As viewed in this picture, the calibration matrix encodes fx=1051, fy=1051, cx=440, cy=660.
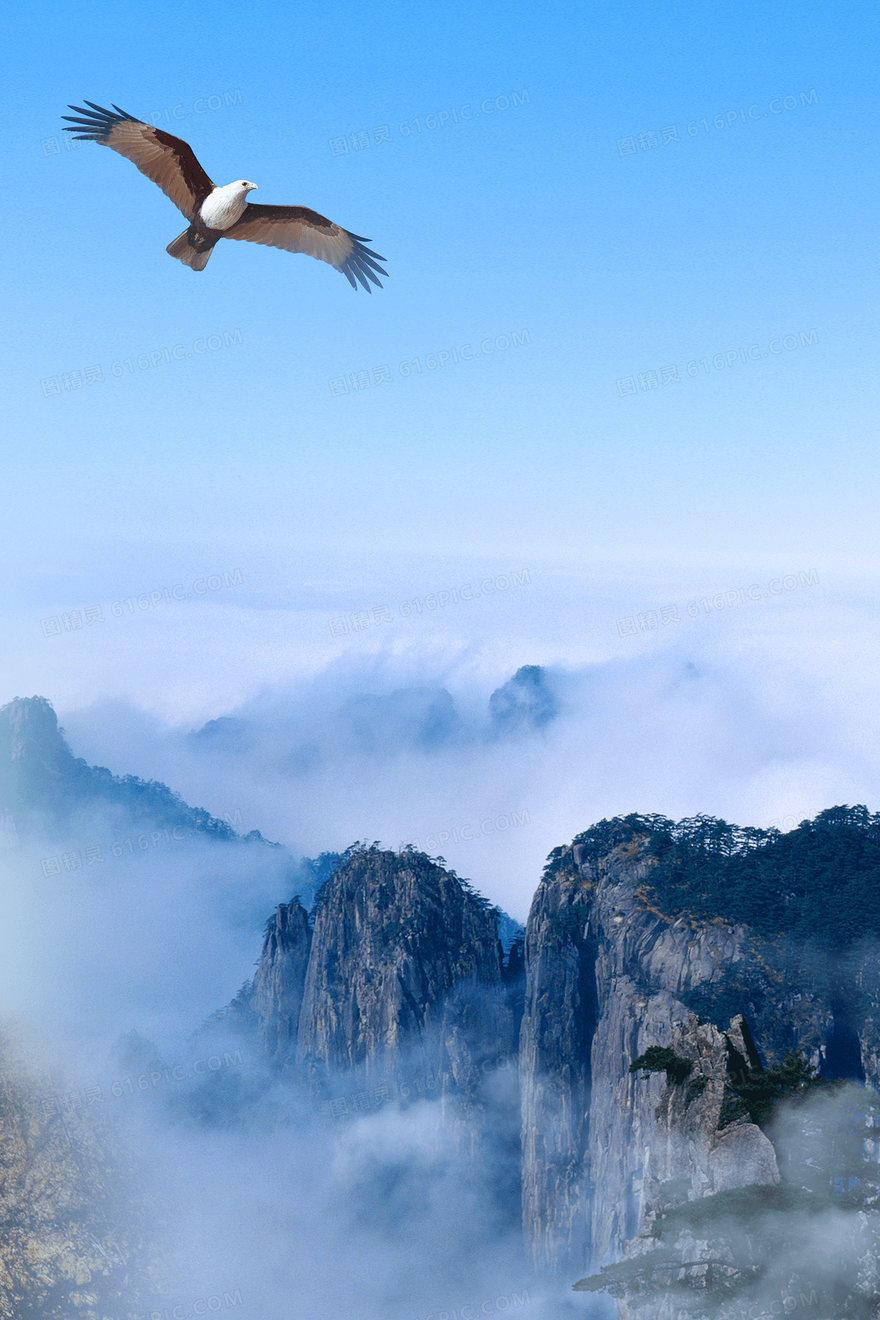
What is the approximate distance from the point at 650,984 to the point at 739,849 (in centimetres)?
1500

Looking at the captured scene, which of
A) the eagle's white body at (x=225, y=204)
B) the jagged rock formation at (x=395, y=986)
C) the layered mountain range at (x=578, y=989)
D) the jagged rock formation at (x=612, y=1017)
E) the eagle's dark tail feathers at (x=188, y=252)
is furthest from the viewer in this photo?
the jagged rock formation at (x=395, y=986)

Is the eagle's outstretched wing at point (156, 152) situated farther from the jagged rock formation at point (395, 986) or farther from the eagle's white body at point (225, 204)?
the jagged rock formation at point (395, 986)

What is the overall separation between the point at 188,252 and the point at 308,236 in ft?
9.77

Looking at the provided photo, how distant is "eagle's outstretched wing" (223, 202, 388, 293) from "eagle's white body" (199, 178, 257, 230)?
0.55 metres

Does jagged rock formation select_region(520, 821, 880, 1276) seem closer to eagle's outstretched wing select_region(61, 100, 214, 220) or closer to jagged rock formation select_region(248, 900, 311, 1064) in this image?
jagged rock formation select_region(248, 900, 311, 1064)

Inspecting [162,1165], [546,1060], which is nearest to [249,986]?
[162,1165]

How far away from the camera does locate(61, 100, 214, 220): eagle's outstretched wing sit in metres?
18.8

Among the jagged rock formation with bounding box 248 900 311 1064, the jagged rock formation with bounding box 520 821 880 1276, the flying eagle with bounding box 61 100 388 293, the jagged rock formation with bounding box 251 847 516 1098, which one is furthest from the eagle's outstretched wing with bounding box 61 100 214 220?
the jagged rock formation with bounding box 248 900 311 1064

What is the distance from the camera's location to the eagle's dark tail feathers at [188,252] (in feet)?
61.7

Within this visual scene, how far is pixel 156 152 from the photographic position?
18969 millimetres

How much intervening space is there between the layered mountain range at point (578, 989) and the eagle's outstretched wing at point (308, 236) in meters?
38.3

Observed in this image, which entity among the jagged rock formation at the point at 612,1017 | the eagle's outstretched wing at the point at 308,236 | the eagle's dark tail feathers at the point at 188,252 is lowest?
the jagged rock formation at the point at 612,1017

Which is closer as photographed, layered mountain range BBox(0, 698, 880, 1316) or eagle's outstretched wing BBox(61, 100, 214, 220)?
eagle's outstretched wing BBox(61, 100, 214, 220)

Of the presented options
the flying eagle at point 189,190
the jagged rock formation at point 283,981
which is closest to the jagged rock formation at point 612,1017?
the jagged rock formation at point 283,981
